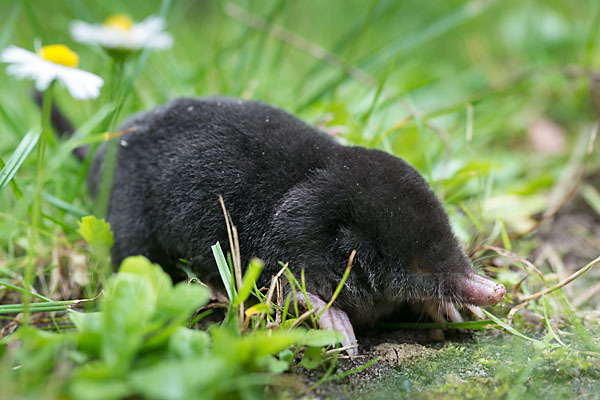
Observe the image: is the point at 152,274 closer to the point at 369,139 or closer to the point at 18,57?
the point at 18,57

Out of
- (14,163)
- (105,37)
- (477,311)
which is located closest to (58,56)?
(105,37)

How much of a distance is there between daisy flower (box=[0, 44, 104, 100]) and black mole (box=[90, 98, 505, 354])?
0.54 m

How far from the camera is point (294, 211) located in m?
2.09

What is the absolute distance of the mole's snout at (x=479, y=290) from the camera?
196cm

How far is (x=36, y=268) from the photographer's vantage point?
2586 millimetres

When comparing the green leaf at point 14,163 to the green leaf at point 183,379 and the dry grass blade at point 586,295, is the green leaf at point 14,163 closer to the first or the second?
the green leaf at point 183,379

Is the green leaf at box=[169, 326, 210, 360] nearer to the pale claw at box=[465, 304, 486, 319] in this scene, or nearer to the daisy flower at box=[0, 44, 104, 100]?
the daisy flower at box=[0, 44, 104, 100]

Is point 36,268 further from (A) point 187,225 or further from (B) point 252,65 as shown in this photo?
(B) point 252,65

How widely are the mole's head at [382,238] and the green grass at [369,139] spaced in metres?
0.17

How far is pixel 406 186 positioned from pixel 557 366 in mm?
754

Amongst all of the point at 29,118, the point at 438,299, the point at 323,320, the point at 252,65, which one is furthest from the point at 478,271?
the point at 29,118

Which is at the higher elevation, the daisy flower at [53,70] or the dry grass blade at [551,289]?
the daisy flower at [53,70]

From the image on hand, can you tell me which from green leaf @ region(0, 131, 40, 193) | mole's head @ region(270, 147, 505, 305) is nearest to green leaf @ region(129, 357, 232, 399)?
mole's head @ region(270, 147, 505, 305)

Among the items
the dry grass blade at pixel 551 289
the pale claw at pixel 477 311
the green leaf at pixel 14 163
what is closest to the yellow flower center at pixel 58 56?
the green leaf at pixel 14 163
